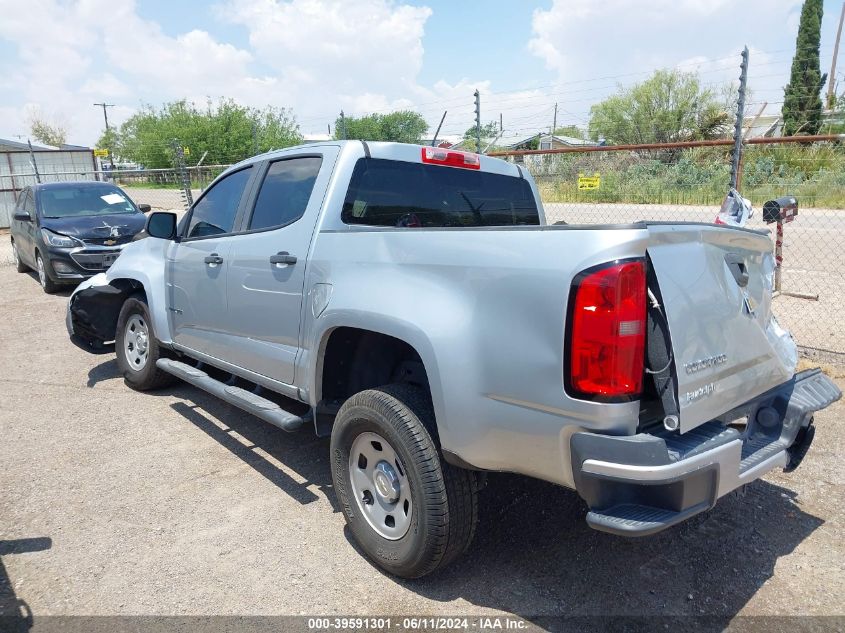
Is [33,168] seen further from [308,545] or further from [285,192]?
[308,545]

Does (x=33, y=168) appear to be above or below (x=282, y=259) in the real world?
above

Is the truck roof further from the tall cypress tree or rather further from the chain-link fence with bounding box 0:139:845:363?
the tall cypress tree

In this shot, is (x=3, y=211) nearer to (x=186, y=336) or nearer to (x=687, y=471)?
(x=186, y=336)

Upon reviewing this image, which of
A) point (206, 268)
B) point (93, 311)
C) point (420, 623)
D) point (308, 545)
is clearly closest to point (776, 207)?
point (420, 623)

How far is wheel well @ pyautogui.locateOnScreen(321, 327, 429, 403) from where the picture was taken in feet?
10.8

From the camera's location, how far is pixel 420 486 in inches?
106

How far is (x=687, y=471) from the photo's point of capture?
2.17m

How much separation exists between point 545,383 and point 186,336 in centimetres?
Result: 337

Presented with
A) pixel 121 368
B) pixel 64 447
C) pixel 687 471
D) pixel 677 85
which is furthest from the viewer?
pixel 677 85

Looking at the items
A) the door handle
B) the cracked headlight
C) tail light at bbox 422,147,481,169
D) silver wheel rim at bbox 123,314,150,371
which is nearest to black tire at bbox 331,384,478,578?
the door handle

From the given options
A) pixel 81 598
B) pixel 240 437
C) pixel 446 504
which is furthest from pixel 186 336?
pixel 446 504

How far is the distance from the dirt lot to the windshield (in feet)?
23.7

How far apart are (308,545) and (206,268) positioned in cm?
206

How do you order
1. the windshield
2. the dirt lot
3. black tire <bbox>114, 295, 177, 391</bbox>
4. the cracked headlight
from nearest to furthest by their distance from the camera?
1. the dirt lot
2. black tire <bbox>114, 295, 177, 391</bbox>
3. the cracked headlight
4. the windshield
